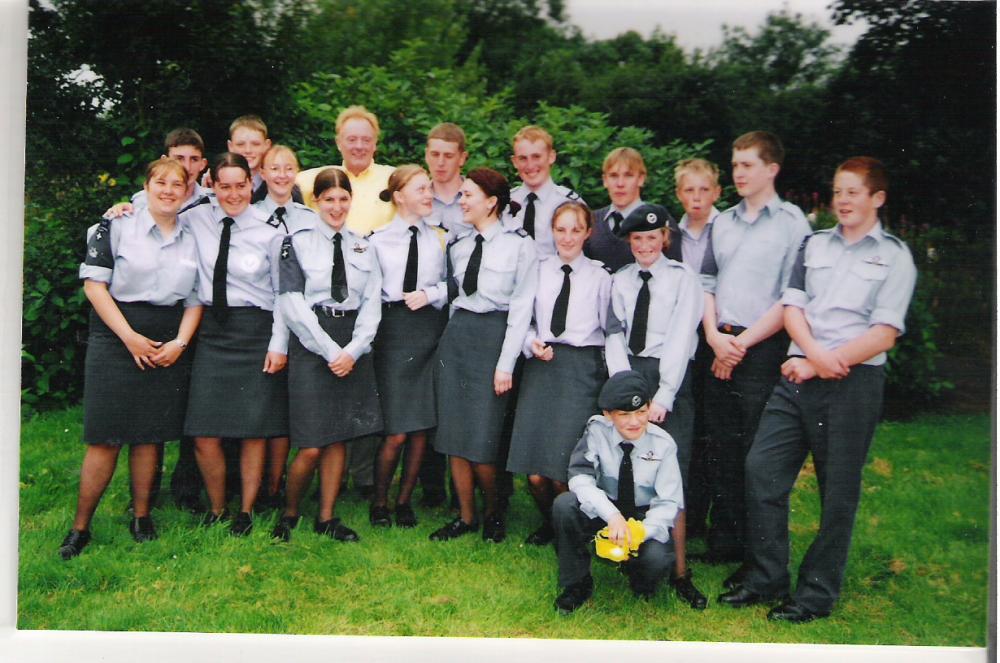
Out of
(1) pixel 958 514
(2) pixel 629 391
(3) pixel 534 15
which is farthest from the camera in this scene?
(3) pixel 534 15

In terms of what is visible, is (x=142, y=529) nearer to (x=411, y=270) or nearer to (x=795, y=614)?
(x=411, y=270)

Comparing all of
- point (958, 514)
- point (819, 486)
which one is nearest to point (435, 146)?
point (819, 486)

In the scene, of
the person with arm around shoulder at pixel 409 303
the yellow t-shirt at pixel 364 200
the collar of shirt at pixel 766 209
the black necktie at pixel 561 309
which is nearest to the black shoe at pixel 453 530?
the person with arm around shoulder at pixel 409 303

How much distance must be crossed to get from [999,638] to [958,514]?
588 mm

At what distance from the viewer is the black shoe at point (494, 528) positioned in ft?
15.2

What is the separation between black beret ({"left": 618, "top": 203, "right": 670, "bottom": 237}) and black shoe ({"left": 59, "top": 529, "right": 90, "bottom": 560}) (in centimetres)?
297

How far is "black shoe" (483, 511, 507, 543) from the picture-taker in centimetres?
464

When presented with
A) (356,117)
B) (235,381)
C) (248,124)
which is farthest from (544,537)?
(248,124)

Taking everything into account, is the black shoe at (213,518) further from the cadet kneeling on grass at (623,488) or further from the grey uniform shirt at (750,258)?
the grey uniform shirt at (750,258)

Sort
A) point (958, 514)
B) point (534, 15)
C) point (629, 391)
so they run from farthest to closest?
point (534, 15), point (958, 514), point (629, 391)

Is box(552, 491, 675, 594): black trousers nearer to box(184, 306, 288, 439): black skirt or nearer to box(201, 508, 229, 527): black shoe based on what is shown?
box(184, 306, 288, 439): black skirt

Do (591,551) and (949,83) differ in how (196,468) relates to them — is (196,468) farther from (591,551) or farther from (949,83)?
(949,83)

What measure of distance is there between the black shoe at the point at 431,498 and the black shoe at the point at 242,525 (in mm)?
852

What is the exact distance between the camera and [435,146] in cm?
465
